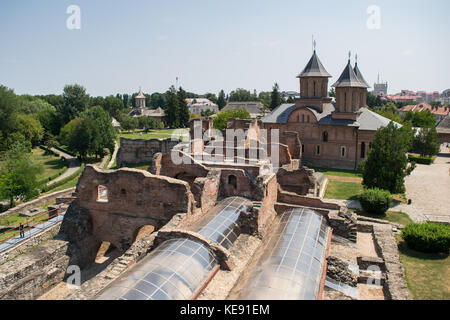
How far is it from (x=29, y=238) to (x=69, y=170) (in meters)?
33.2

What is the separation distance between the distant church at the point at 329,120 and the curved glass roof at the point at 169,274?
3176 cm

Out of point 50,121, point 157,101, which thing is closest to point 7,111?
point 50,121

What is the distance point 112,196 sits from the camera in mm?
19844

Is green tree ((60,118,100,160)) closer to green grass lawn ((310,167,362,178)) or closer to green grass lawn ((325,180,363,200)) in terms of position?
green grass lawn ((310,167,362,178))

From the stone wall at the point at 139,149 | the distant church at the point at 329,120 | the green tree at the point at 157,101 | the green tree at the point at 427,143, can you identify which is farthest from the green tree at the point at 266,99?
the stone wall at the point at 139,149

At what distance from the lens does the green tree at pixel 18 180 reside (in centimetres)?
3281

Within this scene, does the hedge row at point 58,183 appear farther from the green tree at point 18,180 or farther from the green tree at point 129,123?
the green tree at point 129,123

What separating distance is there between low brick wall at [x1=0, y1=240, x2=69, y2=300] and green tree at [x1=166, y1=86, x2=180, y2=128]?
65.4 metres

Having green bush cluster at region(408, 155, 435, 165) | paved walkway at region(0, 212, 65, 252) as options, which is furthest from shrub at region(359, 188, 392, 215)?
green bush cluster at region(408, 155, 435, 165)

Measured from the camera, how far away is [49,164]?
5747 cm

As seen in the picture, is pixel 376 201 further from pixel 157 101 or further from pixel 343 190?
pixel 157 101

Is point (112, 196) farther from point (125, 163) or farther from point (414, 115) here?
point (414, 115)

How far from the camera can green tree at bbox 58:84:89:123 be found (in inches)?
2753

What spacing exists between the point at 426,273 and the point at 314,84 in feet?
114
